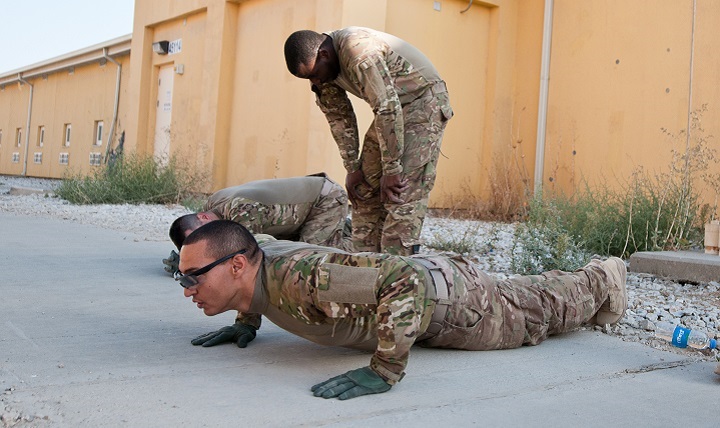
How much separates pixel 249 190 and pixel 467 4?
7188 millimetres

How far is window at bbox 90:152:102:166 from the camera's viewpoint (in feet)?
55.9

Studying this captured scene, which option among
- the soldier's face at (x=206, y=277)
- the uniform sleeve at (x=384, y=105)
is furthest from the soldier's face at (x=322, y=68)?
the soldier's face at (x=206, y=277)

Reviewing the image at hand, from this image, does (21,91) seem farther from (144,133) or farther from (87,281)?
(87,281)

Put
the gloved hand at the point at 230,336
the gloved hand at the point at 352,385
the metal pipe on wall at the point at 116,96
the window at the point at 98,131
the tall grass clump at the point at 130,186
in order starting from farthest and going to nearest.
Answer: the window at the point at 98,131, the metal pipe on wall at the point at 116,96, the tall grass clump at the point at 130,186, the gloved hand at the point at 230,336, the gloved hand at the point at 352,385

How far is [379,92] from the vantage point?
3.62 metres

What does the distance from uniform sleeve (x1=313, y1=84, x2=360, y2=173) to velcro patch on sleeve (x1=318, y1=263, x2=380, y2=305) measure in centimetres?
179

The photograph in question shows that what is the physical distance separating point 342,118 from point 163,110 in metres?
10.1

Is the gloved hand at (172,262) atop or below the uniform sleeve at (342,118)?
below

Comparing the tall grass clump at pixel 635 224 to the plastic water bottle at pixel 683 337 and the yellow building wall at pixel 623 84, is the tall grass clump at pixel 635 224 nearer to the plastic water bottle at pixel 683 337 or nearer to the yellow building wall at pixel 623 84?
the plastic water bottle at pixel 683 337

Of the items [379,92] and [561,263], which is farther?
[561,263]

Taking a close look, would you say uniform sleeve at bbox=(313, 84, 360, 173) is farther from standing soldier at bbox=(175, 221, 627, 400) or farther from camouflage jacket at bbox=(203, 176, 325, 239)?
standing soldier at bbox=(175, 221, 627, 400)

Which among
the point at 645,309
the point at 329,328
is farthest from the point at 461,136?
the point at 329,328

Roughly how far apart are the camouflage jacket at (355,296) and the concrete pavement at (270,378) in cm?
18

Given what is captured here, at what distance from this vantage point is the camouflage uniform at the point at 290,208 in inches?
155
